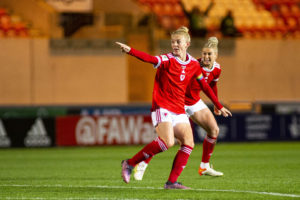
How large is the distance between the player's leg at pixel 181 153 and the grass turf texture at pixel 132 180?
0.20 metres

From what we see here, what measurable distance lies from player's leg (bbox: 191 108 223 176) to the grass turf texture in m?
0.20

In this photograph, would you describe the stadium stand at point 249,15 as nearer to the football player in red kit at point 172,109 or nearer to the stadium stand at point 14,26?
the stadium stand at point 14,26

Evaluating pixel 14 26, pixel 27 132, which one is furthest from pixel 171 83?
pixel 14 26

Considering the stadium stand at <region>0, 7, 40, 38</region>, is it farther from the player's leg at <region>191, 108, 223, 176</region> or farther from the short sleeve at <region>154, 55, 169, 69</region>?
the short sleeve at <region>154, 55, 169, 69</region>

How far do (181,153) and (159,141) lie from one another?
0.29m

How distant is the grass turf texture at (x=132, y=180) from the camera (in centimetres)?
732

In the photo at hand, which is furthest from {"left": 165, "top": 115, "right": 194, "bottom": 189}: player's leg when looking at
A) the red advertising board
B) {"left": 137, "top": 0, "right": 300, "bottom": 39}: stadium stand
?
{"left": 137, "top": 0, "right": 300, "bottom": 39}: stadium stand

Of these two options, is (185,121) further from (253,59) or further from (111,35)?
(253,59)

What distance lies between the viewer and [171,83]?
7.73 meters

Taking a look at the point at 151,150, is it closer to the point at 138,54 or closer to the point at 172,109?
the point at 172,109

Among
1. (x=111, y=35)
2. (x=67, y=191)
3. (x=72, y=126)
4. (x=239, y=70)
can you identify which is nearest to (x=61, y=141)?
(x=72, y=126)

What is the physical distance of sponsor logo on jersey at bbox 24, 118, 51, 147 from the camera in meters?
17.5

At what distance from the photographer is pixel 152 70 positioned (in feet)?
69.6

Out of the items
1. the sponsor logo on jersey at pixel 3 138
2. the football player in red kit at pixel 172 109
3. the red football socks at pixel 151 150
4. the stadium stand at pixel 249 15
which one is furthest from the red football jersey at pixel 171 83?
the stadium stand at pixel 249 15
